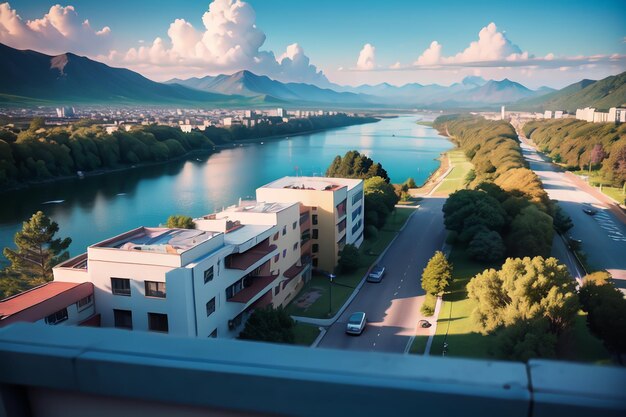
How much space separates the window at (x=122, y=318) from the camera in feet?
18.0

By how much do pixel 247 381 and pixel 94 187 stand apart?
20.3 metres

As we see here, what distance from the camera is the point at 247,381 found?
65cm

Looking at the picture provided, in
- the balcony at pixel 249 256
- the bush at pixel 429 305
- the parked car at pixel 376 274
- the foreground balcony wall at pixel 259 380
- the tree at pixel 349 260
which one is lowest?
the bush at pixel 429 305

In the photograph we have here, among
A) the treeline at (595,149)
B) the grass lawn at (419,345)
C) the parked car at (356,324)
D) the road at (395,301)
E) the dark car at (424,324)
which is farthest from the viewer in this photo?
the treeline at (595,149)

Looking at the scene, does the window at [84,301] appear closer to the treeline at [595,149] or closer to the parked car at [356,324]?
the parked car at [356,324]

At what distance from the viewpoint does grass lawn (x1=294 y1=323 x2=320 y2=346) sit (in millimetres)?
6625

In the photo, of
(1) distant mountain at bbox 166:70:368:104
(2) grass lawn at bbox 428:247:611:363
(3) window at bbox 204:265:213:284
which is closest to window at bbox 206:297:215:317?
(3) window at bbox 204:265:213:284

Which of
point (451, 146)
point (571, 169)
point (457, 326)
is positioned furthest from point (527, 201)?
point (451, 146)

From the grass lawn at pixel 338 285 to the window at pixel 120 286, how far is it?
114 inches

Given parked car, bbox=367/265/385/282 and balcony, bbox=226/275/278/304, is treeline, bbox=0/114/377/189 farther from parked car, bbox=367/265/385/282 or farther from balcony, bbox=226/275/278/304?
parked car, bbox=367/265/385/282

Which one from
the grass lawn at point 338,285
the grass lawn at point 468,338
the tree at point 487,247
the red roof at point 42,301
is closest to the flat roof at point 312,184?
the grass lawn at point 338,285

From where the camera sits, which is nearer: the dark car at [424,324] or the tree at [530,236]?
the dark car at [424,324]

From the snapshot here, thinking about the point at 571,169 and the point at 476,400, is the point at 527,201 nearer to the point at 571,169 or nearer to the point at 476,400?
the point at 476,400

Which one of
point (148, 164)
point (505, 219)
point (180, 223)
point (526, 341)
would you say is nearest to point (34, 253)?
point (180, 223)
